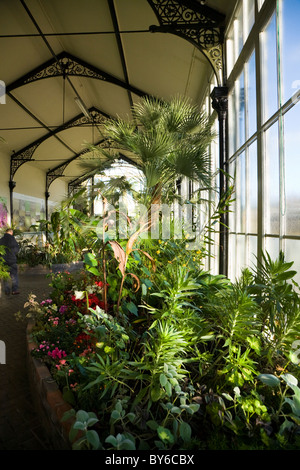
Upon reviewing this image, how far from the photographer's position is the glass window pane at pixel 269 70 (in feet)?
9.38

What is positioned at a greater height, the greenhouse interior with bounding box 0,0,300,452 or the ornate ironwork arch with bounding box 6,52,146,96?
the ornate ironwork arch with bounding box 6,52,146,96

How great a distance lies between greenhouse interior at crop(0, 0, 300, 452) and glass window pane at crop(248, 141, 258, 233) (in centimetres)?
3

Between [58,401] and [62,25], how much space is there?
25.6ft

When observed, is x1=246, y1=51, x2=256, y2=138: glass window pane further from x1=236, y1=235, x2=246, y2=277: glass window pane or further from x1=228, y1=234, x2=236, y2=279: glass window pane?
x1=228, y1=234, x2=236, y2=279: glass window pane

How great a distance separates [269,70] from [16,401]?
372 centimetres

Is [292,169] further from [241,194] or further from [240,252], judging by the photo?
[240,252]

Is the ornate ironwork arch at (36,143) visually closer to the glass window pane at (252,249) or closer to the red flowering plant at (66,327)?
the red flowering plant at (66,327)

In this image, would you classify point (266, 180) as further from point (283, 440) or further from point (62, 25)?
point (62, 25)

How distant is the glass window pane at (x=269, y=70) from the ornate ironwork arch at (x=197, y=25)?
1564 millimetres

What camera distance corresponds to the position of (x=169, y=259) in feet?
11.2

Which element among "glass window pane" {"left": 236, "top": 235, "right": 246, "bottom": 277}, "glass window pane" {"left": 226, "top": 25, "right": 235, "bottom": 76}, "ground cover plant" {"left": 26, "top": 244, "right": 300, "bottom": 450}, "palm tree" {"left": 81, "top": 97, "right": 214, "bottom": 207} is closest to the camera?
"ground cover plant" {"left": 26, "top": 244, "right": 300, "bottom": 450}

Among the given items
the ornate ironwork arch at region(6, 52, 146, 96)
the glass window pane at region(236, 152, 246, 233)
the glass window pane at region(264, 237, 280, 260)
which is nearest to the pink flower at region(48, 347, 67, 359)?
the glass window pane at region(264, 237, 280, 260)

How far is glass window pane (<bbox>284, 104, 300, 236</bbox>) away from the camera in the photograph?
94.0 inches

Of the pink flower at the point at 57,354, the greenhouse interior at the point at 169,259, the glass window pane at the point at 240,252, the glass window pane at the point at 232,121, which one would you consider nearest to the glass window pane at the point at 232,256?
the greenhouse interior at the point at 169,259
